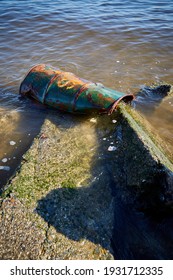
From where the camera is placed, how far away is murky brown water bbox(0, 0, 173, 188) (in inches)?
186

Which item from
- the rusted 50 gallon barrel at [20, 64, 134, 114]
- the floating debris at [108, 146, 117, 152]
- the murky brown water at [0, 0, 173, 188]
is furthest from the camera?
the murky brown water at [0, 0, 173, 188]

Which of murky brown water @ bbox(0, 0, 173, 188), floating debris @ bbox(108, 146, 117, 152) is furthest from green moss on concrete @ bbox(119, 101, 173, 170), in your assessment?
floating debris @ bbox(108, 146, 117, 152)

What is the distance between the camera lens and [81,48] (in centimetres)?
762

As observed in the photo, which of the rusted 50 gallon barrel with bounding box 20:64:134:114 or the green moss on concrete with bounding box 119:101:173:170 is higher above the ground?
the rusted 50 gallon barrel with bounding box 20:64:134:114

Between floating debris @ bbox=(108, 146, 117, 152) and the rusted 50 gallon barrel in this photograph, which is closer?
floating debris @ bbox=(108, 146, 117, 152)

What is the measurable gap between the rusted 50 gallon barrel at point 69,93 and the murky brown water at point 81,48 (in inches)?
16.2

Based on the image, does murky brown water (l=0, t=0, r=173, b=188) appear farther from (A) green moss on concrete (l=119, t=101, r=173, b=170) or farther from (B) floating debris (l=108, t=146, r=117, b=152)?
(B) floating debris (l=108, t=146, r=117, b=152)

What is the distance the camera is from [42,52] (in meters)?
7.45

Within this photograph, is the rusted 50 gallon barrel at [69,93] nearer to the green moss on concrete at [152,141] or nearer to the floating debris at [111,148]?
the green moss on concrete at [152,141]

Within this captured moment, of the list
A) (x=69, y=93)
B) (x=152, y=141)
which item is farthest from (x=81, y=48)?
(x=152, y=141)

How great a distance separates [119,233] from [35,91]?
3036 millimetres

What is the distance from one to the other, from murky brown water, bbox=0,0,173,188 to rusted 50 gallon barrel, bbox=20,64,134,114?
412 mm

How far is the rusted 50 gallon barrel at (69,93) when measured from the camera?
4.11m
